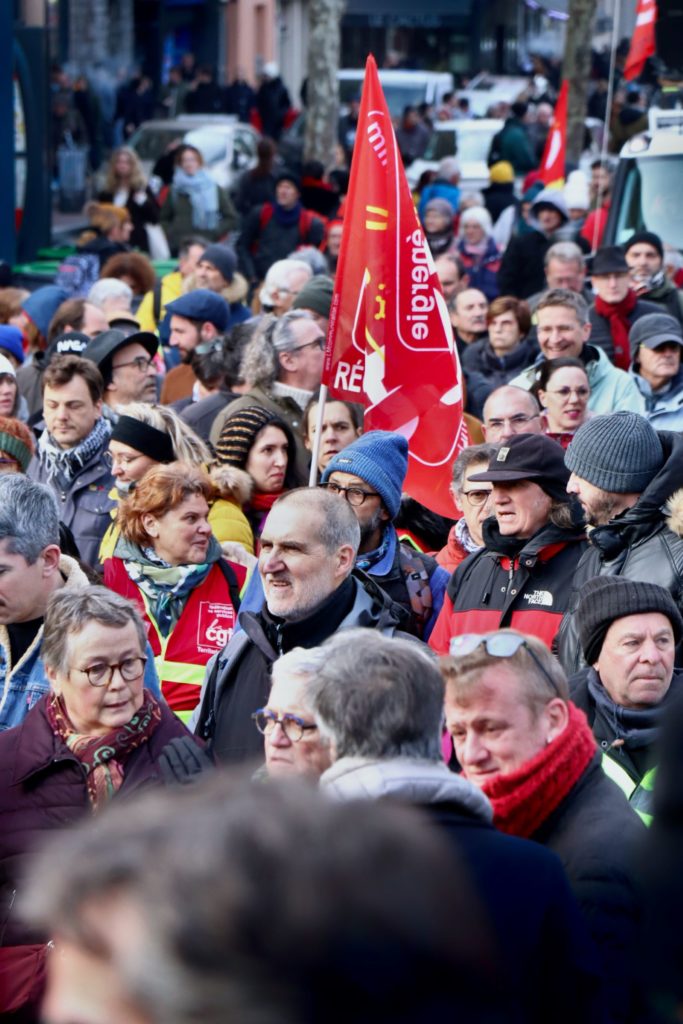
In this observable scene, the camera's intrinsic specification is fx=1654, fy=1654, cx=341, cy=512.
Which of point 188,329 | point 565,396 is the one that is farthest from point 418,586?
point 188,329

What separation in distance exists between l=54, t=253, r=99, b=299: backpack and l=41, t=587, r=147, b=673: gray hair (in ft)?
26.0

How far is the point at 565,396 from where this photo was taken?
724cm

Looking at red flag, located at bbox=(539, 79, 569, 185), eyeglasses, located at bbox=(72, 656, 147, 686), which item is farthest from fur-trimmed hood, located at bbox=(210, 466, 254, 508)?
red flag, located at bbox=(539, 79, 569, 185)

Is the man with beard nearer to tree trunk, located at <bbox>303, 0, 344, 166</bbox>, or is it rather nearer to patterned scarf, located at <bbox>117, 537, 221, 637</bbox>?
patterned scarf, located at <bbox>117, 537, 221, 637</bbox>

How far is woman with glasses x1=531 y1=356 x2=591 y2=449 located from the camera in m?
Answer: 7.24

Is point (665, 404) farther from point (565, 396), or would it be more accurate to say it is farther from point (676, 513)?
point (676, 513)

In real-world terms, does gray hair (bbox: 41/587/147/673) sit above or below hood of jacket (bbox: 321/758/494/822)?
below

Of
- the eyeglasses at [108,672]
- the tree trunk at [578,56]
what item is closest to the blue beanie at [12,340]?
the eyeglasses at [108,672]

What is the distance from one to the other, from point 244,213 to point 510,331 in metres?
9.06

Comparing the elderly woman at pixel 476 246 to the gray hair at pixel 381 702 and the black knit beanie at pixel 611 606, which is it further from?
the gray hair at pixel 381 702

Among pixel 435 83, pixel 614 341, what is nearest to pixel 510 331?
pixel 614 341

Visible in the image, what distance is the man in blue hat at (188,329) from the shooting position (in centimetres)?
903

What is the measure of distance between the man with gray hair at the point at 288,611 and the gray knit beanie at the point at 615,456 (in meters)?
1.01

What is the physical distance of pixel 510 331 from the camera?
917 centimetres
